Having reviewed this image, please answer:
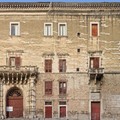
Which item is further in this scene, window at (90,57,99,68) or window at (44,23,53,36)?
window at (44,23,53,36)

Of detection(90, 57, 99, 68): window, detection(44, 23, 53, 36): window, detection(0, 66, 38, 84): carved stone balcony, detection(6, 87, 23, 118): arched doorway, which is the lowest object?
detection(6, 87, 23, 118): arched doorway

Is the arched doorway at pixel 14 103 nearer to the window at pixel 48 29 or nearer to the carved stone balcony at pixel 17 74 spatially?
the carved stone balcony at pixel 17 74

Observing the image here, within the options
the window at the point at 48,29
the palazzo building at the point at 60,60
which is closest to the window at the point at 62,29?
the palazzo building at the point at 60,60

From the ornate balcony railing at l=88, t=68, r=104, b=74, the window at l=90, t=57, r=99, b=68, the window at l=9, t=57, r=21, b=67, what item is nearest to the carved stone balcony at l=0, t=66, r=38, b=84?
the window at l=9, t=57, r=21, b=67

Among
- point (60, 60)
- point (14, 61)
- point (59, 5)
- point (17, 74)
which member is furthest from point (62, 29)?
point (17, 74)

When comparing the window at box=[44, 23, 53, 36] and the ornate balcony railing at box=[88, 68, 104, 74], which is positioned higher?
the window at box=[44, 23, 53, 36]

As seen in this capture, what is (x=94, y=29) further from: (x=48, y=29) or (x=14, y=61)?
(x=14, y=61)

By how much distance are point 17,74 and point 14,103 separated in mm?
3520

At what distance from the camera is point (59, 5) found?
2736 inches

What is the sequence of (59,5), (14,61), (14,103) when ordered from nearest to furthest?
(14,61), (59,5), (14,103)

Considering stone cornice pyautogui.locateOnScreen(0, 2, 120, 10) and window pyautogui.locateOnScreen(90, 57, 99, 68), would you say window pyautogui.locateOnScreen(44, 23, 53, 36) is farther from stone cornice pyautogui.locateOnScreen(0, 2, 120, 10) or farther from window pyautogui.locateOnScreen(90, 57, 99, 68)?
window pyautogui.locateOnScreen(90, 57, 99, 68)

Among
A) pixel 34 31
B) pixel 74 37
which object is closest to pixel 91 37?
pixel 74 37

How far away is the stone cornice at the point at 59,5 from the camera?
227 ft

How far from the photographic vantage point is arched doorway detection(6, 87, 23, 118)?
→ 69.3m
